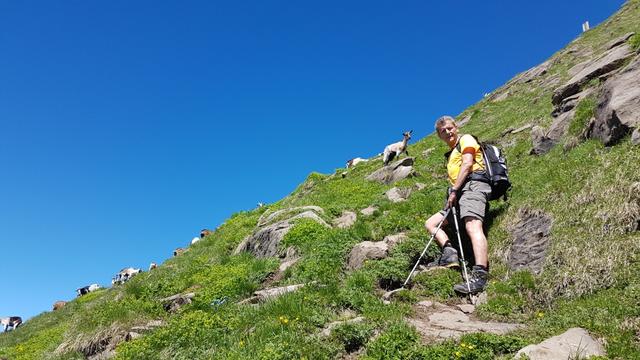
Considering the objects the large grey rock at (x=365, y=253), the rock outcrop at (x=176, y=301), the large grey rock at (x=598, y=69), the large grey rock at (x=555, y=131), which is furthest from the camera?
the large grey rock at (x=598, y=69)

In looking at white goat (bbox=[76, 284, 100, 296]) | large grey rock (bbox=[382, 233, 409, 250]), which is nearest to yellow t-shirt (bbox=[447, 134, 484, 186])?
large grey rock (bbox=[382, 233, 409, 250])

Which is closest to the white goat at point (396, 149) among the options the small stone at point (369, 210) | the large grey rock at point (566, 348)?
the small stone at point (369, 210)

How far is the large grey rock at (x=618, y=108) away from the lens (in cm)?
1113

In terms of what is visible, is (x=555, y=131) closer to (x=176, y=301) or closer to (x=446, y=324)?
(x=446, y=324)

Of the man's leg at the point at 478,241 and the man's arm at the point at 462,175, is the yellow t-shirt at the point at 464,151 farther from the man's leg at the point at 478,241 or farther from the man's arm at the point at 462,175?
the man's leg at the point at 478,241

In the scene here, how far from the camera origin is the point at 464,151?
35.2ft

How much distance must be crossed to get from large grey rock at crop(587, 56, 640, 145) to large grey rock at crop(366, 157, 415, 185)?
9282 millimetres

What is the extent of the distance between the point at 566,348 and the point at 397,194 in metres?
12.5

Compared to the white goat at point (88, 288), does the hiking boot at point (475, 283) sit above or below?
below

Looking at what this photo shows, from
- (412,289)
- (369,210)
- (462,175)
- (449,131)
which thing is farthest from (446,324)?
(369,210)

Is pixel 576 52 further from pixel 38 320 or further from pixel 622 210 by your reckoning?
pixel 38 320

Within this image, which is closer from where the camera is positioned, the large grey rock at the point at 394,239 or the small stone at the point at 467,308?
the small stone at the point at 467,308

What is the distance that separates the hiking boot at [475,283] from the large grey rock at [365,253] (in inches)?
101

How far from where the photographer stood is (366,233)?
13.4 metres
